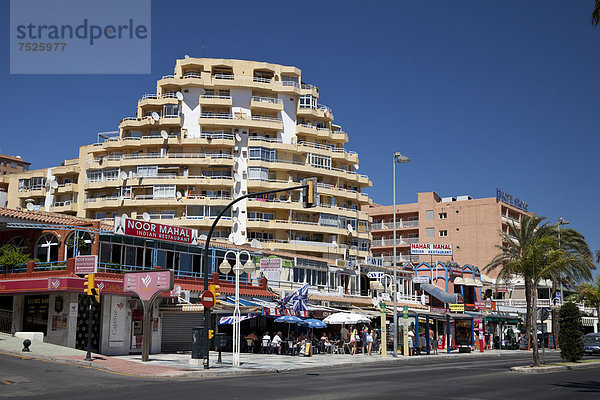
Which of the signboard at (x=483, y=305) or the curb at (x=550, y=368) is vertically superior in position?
the signboard at (x=483, y=305)

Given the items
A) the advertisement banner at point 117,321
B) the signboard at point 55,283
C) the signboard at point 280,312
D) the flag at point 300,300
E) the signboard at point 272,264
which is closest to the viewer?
the signboard at point 55,283

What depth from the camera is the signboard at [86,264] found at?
30.8 m

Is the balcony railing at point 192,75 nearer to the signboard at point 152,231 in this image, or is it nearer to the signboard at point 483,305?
the signboard at point 152,231

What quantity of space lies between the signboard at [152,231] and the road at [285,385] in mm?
10066

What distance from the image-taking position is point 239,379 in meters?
23.3

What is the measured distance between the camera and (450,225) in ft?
300

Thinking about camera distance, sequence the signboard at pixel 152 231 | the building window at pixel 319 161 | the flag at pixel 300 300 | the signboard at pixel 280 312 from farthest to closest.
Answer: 1. the building window at pixel 319 161
2. the flag at pixel 300 300
3. the signboard at pixel 280 312
4. the signboard at pixel 152 231

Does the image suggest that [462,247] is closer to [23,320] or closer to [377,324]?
[377,324]

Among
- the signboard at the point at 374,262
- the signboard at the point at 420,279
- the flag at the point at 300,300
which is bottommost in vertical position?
the flag at the point at 300,300

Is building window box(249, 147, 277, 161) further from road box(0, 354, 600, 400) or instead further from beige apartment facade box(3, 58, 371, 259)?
road box(0, 354, 600, 400)

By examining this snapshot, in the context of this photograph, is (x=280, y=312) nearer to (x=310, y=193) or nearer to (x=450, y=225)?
(x=310, y=193)

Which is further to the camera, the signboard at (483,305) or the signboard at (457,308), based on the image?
the signboard at (483,305)

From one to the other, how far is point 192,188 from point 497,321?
3672 centimetres

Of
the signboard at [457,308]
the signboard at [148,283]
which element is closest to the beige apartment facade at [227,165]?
the signboard at [457,308]
